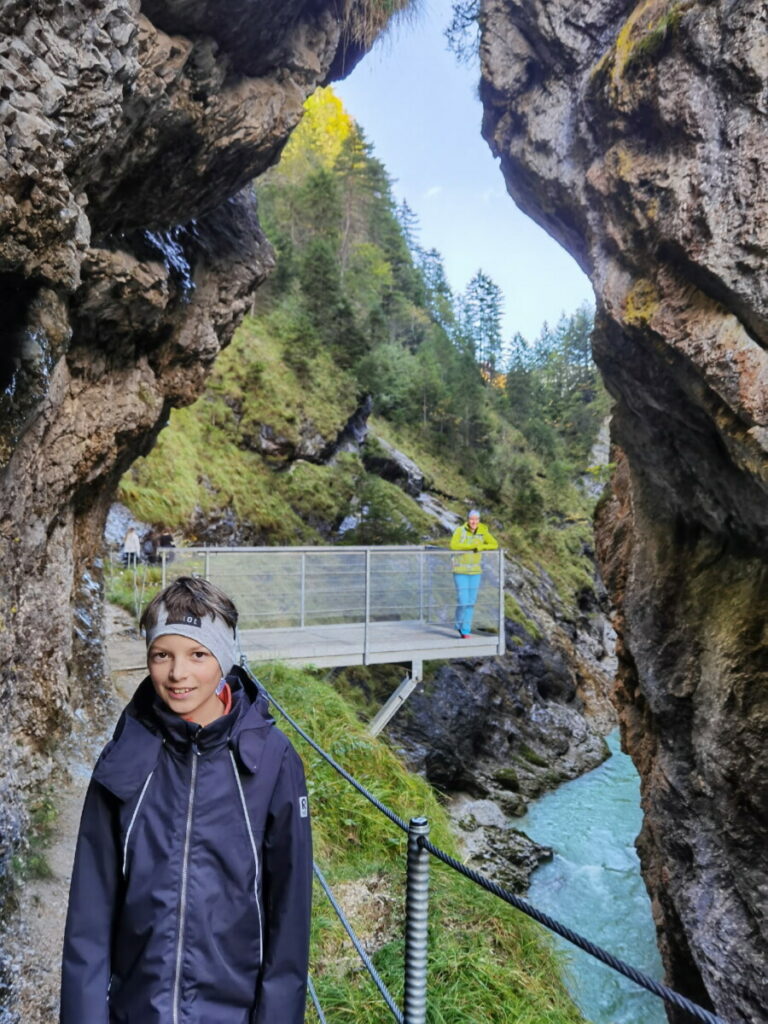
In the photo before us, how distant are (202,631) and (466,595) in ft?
32.9

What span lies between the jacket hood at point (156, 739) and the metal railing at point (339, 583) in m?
8.10

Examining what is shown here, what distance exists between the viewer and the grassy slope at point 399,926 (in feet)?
12.3

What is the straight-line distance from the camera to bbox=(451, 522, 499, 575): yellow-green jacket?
37.9 ft

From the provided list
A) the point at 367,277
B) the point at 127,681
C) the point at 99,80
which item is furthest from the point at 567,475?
the point at 99,80

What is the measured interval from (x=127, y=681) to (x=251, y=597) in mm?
2562

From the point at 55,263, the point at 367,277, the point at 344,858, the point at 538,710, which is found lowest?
the point at 538,710

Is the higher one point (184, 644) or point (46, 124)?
point (46, 124)

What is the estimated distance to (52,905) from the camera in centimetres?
405

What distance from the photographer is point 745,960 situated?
5.90 meters

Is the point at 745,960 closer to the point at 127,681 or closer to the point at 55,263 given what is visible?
the point at 127,681

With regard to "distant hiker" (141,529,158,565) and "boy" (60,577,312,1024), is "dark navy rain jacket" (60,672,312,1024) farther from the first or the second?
"distant hiker" (141,529,158,565)

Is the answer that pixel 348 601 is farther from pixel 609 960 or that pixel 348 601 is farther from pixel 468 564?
pixel 609 960

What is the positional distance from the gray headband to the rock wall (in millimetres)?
2812

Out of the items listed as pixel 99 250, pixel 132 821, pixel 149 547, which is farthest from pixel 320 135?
pixel 132 821
